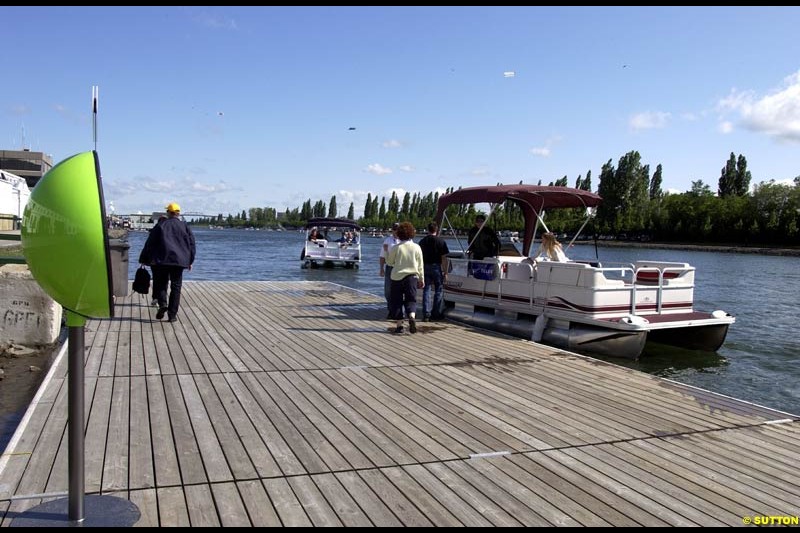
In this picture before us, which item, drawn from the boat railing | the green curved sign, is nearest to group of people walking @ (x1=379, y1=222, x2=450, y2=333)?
the boat railing

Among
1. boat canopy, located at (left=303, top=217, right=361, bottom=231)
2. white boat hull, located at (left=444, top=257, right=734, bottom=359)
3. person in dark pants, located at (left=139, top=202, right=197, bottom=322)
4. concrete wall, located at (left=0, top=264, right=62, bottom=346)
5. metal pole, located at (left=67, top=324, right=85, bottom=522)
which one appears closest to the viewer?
metal pole, located at (left=67, top=324, right=85, bottom=522)

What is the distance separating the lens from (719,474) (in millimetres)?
4223

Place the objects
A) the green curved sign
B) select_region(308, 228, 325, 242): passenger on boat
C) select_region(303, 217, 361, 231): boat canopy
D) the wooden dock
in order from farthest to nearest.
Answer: select_region(308, 228, 325, 242): passenger on boat
select_region(303, 217, 361, 231): boat canopy
the wooden dock
the green curved sign

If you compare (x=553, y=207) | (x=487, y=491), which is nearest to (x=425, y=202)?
(x=553, y=207)

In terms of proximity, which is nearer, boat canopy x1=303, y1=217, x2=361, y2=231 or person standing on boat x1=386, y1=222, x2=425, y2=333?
person standing on boat x1=386, y1=222, x2=425, y2=333

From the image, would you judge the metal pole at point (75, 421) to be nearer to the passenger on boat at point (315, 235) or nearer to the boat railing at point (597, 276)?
the boat railing at point (597, 276)

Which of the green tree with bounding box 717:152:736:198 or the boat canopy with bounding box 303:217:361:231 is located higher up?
the green tree with bounding box 717:152:736:198

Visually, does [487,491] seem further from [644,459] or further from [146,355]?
[146,355]

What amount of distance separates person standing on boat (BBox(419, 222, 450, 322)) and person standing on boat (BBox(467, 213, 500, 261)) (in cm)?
106

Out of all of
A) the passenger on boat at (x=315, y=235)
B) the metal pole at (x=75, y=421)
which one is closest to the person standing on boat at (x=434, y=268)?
the metal pole at (x=75, y=421)

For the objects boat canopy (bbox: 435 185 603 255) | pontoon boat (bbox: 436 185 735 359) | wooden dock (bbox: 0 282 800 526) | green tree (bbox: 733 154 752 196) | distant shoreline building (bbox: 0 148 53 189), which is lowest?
wooden dock (bbox: 0 282 800 526)

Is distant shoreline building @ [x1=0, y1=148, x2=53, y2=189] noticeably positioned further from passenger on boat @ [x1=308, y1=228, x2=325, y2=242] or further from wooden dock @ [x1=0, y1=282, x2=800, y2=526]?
wooden dock @ [x1=0, y1=282, x2=800, y2=526]

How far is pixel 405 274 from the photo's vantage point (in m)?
9.50

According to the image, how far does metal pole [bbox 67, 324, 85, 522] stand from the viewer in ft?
9.27
